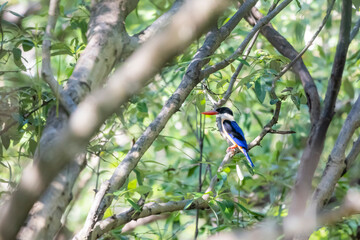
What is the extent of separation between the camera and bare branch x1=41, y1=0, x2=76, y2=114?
1.52 m

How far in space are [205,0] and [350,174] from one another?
327 centimetres

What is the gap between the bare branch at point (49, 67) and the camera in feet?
4.99

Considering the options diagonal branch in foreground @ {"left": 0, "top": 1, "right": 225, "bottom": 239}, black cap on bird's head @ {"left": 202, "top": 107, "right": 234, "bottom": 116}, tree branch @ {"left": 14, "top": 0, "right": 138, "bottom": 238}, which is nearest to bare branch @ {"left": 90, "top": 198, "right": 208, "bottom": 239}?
tree branch @ {"left": 14, "top": 0, "right": 138, "bottom": 238}

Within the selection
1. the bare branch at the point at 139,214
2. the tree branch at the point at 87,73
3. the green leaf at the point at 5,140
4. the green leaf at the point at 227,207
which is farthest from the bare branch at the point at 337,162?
the green leaf at the point at 5,140

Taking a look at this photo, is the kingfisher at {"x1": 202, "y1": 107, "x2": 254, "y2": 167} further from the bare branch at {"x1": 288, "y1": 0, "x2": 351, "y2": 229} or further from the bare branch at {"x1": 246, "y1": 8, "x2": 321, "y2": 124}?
the bare branch at {"x1": 246, "y1": 8, "x2": 321, "y2": 124}

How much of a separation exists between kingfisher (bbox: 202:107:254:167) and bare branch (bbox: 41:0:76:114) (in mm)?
1096

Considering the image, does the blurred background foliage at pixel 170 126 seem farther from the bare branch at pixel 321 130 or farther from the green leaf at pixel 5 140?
the bare branch at pixel 321 130

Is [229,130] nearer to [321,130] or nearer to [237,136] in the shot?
[237,136]

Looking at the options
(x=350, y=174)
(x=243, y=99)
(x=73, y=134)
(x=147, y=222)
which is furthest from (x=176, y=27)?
(x=350, y=174)

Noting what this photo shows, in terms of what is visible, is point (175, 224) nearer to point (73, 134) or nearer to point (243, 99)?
point (243, 99)

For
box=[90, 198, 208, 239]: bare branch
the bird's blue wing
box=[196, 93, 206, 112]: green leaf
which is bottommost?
box=[90, 198, 208, 239]: bare branch

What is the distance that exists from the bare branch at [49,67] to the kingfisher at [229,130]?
1096mm

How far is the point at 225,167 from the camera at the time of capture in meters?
2.22

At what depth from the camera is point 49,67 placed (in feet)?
5.20
